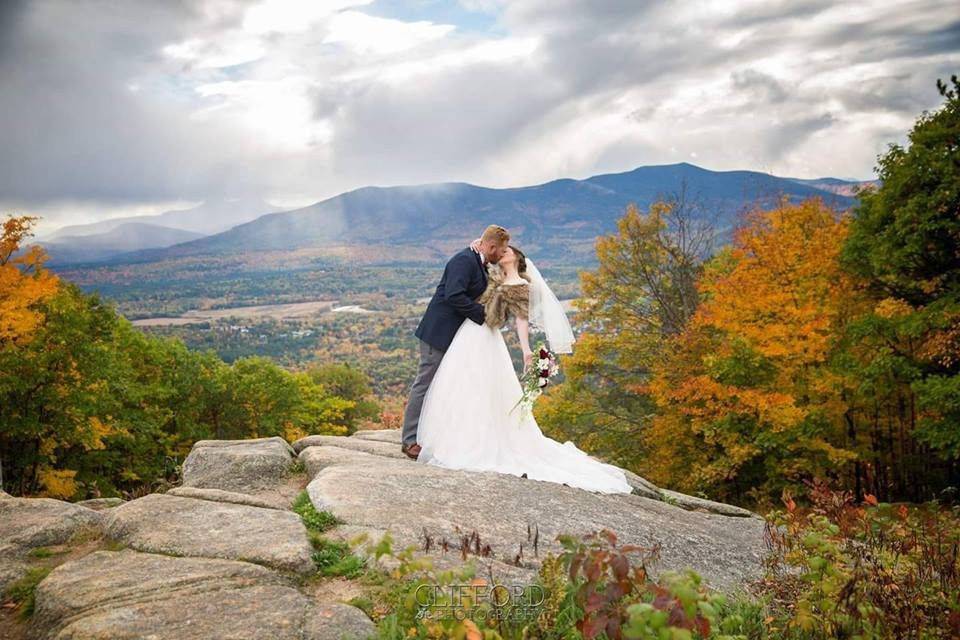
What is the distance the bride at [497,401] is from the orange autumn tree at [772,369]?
10.5 meters

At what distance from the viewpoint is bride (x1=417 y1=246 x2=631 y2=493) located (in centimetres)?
779

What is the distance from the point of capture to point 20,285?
64.3ft

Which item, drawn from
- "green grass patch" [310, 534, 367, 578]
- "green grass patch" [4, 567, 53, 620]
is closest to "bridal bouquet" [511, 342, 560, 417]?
"green grass patch" [310, 534, 367, 578]

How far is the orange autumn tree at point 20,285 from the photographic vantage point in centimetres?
1881

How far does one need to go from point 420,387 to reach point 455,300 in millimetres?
1260

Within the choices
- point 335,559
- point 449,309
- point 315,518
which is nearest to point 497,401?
point 449,309

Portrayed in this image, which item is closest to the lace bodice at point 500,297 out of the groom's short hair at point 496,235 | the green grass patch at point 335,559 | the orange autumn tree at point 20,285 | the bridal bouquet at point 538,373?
the groom's short hair at point 496,235

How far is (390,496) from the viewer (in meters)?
5.71

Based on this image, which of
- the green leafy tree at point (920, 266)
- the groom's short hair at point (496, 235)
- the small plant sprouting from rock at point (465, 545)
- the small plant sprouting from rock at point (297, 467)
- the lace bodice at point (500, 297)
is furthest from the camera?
the green leafy tree at point (920, 266)

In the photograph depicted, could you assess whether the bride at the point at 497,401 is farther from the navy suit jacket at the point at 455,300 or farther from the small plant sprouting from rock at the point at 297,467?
the small plant sprouting from rock at the point at 297,467

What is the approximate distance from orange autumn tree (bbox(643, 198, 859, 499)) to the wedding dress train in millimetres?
10611

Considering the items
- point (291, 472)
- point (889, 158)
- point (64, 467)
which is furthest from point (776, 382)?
point (64, 467)

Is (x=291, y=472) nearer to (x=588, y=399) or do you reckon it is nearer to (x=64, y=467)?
(x=588, y=399)

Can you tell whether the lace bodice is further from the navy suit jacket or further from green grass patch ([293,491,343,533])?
green grass patch ([293,491,343,533])
